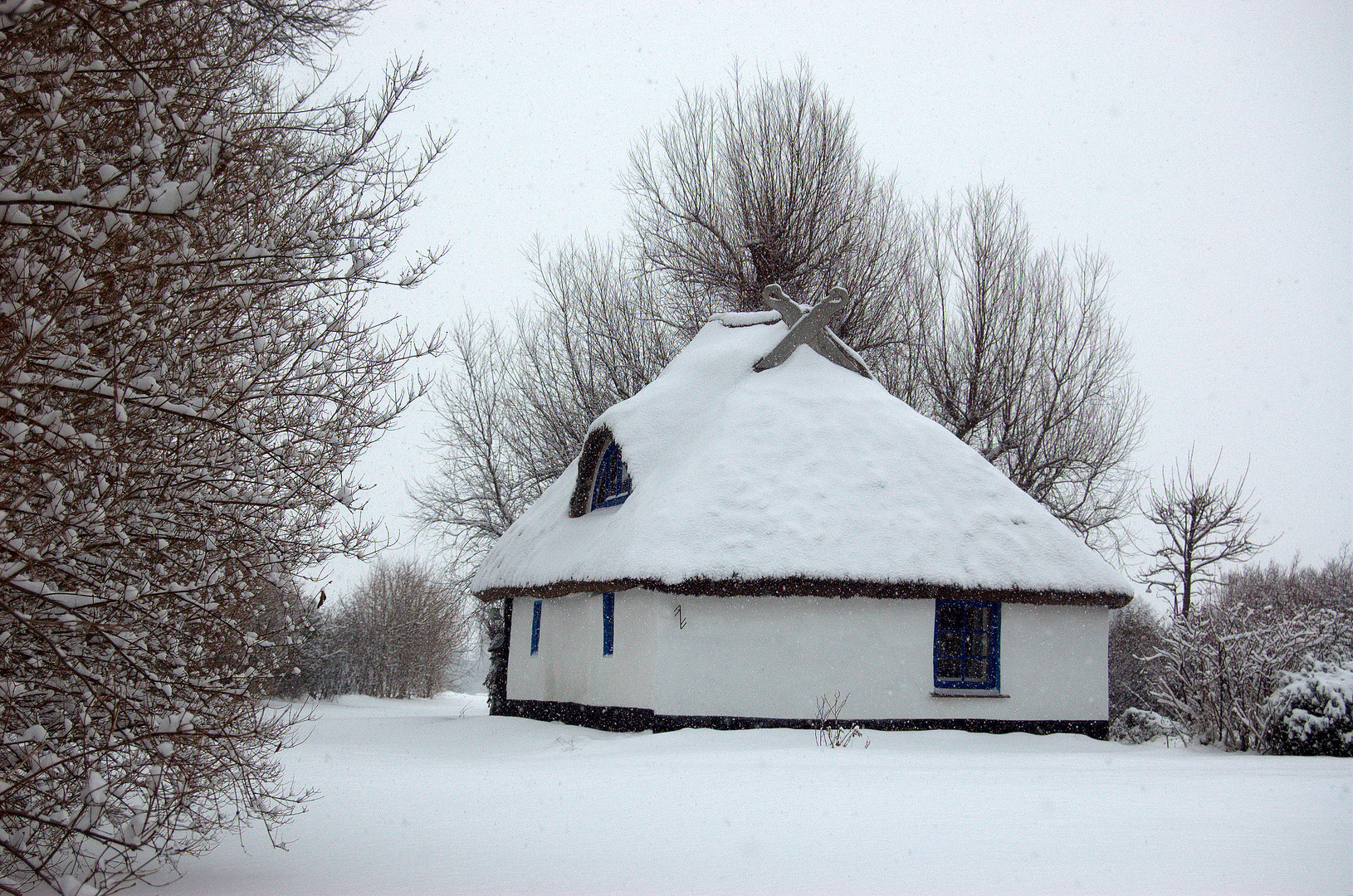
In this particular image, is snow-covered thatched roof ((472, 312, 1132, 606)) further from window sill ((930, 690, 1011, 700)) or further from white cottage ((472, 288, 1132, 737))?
window sill ((930, 690, 1011, 700))

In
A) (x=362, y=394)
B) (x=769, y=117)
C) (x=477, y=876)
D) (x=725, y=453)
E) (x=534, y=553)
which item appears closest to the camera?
(x=477, y=876)

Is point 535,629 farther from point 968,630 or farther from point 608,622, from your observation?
point 968,630

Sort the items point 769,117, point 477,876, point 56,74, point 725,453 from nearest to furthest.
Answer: point 56,74 < point 477,876 < point 725,453 < point 769,117

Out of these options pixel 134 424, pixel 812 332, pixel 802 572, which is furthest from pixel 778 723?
pixel 134 424

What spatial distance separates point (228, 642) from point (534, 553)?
396 inches

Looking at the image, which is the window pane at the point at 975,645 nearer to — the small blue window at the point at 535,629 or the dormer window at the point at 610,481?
the dormer window at the point at 610,481

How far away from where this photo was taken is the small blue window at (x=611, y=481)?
15.3 m

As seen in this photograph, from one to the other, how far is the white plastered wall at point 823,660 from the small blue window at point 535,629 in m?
3.29

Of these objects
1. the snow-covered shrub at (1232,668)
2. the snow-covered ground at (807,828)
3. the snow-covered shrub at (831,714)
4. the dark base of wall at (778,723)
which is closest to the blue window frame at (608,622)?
the dark base of wall at (778,723)

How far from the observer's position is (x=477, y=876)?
533cm

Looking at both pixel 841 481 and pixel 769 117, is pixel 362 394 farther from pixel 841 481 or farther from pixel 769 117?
pixel 769 117

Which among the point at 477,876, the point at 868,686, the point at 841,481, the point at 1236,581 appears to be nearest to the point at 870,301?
the point at 841,481

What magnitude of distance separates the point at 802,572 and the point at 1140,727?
8617 mm

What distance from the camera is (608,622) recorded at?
1430 centimetres
